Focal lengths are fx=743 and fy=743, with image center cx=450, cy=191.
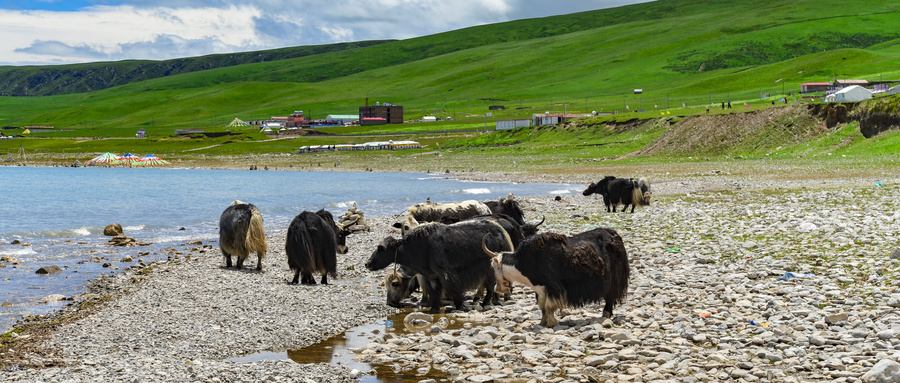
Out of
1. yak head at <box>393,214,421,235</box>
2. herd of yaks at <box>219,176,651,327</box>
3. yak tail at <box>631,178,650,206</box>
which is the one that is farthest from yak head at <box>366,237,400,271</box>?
yak tail at <box>631,178,650,206</box>

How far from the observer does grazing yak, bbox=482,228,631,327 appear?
10.8 m

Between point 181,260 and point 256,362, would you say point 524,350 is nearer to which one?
point 256,362

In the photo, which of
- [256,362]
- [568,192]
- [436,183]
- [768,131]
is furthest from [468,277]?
[768,131]

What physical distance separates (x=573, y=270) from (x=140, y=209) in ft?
111

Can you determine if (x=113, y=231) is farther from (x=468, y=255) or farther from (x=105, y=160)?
(x=105, y=160)

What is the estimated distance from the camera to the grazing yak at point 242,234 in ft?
58.3

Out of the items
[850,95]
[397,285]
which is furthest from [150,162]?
[397,285]

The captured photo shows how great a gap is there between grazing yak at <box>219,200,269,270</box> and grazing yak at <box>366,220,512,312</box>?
5.78 m

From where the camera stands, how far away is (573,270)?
1084cm

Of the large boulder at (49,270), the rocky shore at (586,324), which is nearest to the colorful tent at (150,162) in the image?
the large boulder at (49,270)

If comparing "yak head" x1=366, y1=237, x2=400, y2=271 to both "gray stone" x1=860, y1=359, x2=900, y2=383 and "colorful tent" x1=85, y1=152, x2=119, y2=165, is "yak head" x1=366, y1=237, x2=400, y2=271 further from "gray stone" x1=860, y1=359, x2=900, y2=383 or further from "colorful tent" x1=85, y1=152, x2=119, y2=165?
"colorful tent" x1=85, y1=152, x2=119, y2=165

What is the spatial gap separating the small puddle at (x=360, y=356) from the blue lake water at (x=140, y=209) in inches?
205

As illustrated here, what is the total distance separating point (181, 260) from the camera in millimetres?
20047

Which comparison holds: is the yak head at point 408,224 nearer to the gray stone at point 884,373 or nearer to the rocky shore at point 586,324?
the rocky shore at point 586,324
